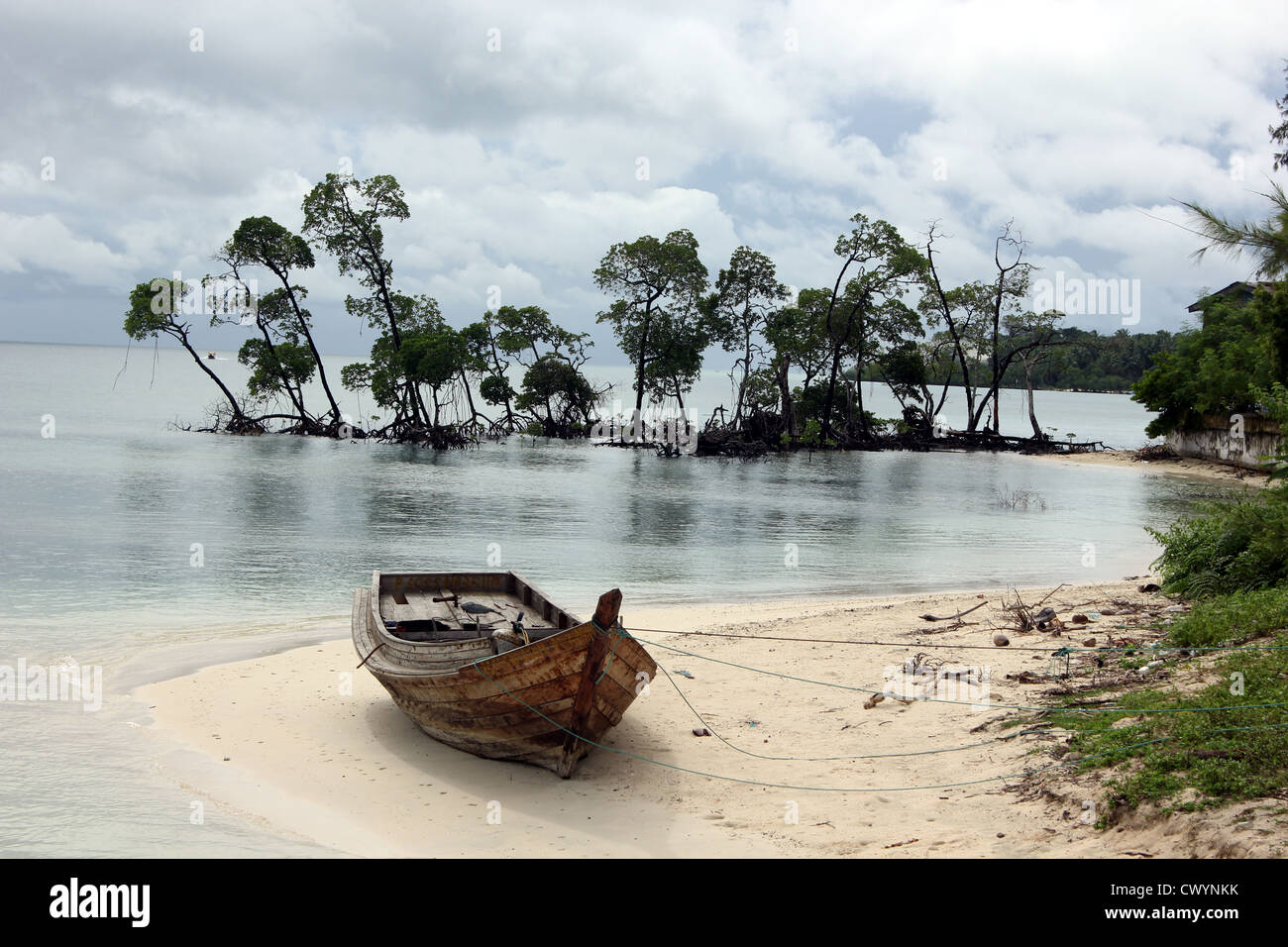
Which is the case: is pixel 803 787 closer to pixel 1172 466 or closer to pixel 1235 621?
pixel 1235 621

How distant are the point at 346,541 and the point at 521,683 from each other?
14351mm

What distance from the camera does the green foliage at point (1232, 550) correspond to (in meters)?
10.4

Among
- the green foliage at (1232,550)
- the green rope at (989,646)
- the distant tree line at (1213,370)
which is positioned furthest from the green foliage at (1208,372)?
the green rope at (989,646)

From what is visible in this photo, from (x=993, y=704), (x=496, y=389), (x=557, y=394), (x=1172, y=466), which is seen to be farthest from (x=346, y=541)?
(x=1172, y=466)

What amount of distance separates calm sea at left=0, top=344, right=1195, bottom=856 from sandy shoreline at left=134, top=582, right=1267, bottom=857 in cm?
64

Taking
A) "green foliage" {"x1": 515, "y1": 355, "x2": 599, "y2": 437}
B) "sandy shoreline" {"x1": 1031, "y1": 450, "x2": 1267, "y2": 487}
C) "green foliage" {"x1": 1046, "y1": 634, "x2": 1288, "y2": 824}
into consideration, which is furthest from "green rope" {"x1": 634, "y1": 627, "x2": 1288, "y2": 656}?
"green foliage" {"x1": 515, "y1": 355, "x2": 599, "y2": 437}

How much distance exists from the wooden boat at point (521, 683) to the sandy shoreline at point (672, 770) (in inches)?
10.0

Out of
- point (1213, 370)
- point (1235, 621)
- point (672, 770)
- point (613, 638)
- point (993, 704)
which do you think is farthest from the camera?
point (1213, 370)

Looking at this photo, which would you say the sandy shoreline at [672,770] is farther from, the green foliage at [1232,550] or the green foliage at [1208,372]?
the green foliage at [1208,372]

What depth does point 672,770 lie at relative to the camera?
7938 millimetres

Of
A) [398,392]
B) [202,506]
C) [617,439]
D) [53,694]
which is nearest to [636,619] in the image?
[53,694]

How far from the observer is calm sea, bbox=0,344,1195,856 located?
8.52m

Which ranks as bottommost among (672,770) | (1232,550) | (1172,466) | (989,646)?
(672,770)

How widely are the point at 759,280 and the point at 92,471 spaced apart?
31.3 metres
